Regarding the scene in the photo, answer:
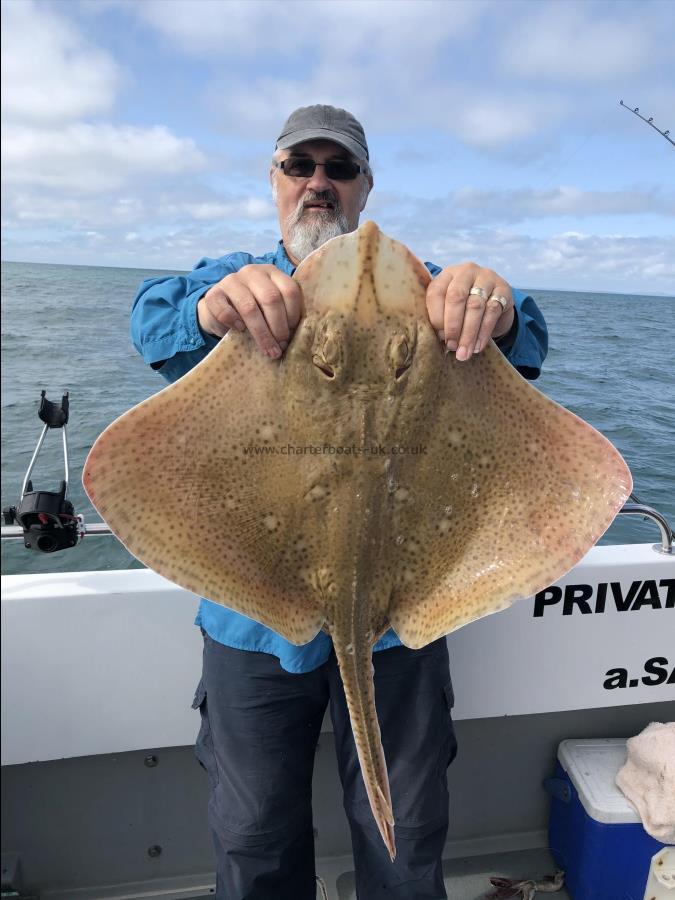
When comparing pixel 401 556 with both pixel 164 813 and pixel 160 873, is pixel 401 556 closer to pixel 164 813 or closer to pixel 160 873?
pixel 164 813

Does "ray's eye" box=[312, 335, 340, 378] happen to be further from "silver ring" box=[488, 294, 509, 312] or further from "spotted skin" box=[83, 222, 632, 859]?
"silver ring" box=[488, 294, 509, 312]

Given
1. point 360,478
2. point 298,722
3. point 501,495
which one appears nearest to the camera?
point 360,478

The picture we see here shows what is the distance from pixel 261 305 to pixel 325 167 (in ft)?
4.10

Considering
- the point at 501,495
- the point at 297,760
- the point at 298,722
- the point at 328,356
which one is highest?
the point at 328,356

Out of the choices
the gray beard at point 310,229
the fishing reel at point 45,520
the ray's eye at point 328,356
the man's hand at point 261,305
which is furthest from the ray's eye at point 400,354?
the fishing reel at point 45,520

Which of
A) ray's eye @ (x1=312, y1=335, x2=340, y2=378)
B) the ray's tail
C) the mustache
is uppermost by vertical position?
the mustache

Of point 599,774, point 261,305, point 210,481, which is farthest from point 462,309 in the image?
point 599,774

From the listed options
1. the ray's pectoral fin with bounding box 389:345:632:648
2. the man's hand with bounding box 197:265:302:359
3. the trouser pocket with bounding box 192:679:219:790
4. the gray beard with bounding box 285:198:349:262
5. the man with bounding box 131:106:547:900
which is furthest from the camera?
the gray beard with bounding box 285:198:349:262

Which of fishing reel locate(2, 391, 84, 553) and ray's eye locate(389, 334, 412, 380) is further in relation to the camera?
fishing reel locate(2, 391, 84, 553)

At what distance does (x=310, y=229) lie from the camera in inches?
94.4

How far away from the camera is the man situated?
2.09m

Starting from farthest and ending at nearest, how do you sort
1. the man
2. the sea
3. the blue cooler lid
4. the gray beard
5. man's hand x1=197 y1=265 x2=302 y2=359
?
the sea → the blue cooler lid → the gray beard → the man → man's hand x1=197 y1=265 x2=302 y2=359

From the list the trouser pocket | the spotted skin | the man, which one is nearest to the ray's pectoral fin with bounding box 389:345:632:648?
the spotted skin

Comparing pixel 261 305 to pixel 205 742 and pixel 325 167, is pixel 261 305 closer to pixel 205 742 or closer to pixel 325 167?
pixel 325 167
